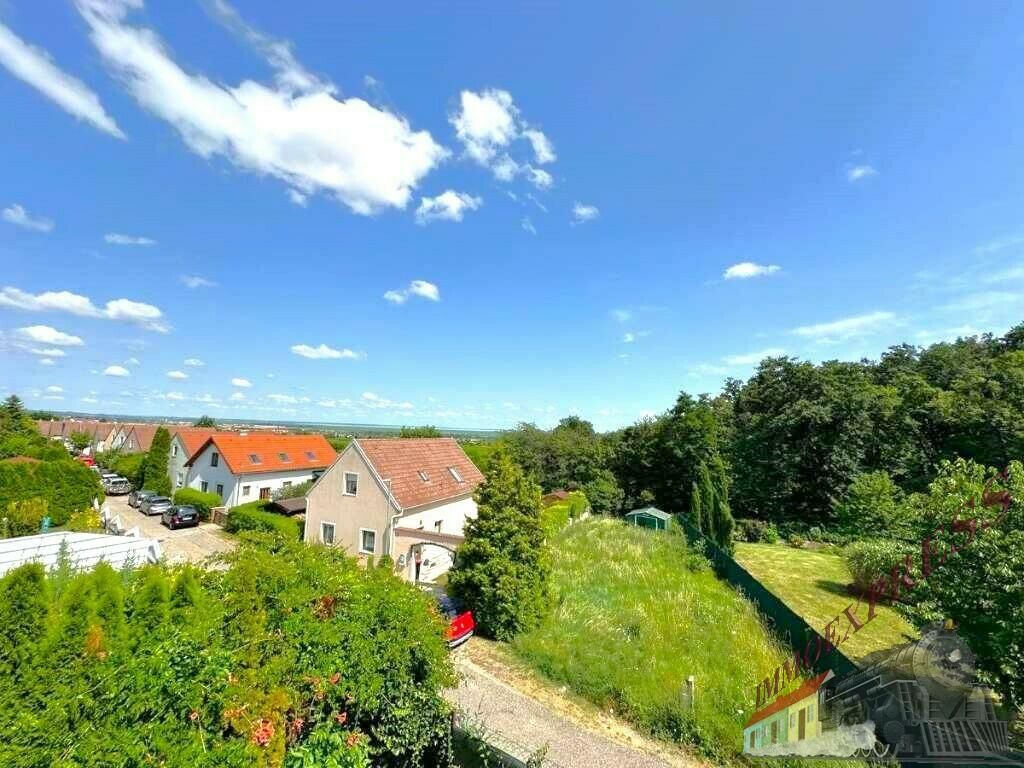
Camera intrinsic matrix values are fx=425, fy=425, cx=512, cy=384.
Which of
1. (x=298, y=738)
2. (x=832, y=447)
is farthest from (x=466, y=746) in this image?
(x=832, y=447)

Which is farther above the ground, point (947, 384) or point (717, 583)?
point (947, 384)

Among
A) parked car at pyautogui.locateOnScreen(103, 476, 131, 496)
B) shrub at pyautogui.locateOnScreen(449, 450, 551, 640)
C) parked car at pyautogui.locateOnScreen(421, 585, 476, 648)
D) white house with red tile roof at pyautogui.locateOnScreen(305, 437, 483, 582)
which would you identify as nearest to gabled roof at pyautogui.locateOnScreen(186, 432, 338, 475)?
parked car at pyautogui.locateOnScreen(103, 476, 131, 496)

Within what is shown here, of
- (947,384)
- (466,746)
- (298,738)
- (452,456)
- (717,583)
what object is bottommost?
(717,583)

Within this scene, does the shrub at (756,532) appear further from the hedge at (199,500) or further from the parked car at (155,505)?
the parked car at (155,505)

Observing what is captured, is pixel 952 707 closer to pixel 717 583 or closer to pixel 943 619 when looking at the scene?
pixel 943 619

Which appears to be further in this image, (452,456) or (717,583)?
(452,456)

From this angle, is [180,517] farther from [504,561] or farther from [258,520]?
[504,561]

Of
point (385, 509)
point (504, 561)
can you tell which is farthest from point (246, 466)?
point (504, 561)
